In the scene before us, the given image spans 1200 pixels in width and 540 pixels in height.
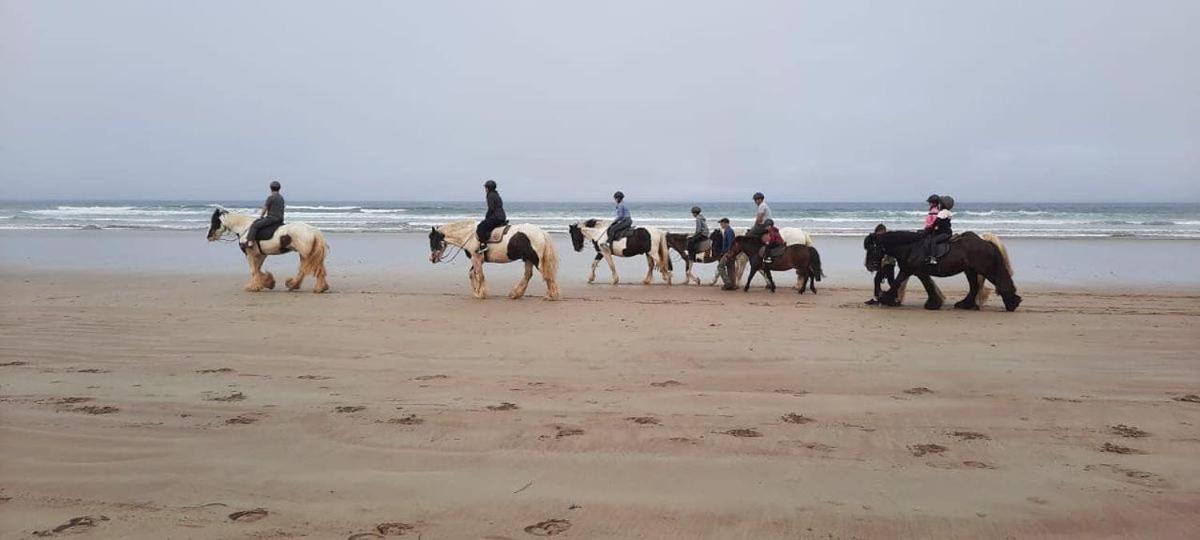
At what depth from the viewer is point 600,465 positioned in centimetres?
397

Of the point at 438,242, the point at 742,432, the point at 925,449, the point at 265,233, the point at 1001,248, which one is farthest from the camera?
the point at 265,233

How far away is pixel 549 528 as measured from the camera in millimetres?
3217

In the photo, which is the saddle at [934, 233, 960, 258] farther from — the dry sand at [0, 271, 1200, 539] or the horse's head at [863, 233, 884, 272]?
the dry sand at [0, 271, 1200, 539]

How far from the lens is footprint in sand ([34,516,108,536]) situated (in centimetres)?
315

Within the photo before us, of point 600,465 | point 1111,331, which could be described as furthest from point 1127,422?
point 1111,331

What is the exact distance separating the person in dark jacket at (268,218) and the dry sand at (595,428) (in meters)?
3.23

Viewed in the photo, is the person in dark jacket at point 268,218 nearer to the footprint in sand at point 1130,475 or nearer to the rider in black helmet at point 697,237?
the rider in black helmet at point 697,237

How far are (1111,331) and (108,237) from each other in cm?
2767

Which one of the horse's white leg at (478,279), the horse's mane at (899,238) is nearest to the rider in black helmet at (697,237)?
the horse's mane at (899,238)

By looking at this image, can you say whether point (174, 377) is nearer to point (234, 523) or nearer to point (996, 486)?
point (234, 523)

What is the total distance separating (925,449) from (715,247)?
1020cm

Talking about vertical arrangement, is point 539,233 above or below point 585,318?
above

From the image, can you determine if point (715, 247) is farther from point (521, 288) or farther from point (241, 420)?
point (241, 420)

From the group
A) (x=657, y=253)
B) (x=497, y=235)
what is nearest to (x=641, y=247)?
(x=657, y=253)
